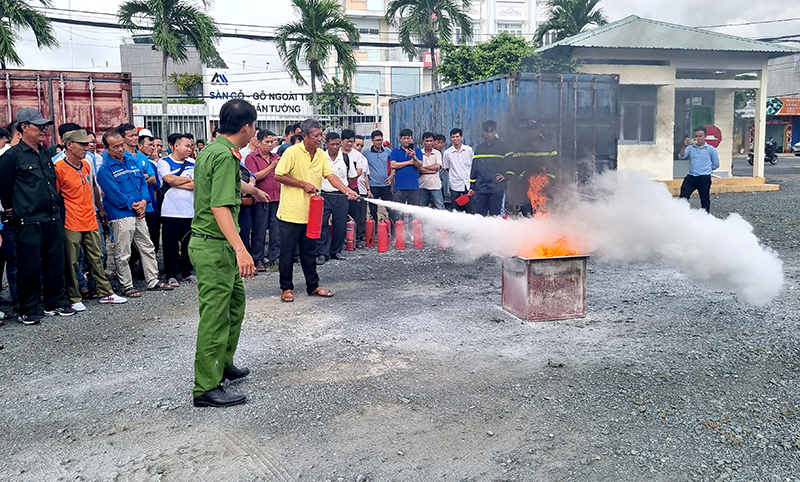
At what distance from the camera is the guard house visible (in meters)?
20.6

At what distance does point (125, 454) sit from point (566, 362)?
10.6 ft

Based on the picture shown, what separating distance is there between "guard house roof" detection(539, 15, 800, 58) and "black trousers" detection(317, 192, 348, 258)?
1226cm

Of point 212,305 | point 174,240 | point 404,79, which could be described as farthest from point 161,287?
point 404,79

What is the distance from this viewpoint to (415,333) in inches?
239

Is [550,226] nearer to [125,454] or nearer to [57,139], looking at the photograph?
[125,454]

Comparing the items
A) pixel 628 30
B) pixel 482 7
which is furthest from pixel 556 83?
pixel 482 7

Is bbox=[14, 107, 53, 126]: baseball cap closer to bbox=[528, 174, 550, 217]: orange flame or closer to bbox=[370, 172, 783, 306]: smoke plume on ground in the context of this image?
bbox=[370, 172, 783, 306]: smoke plume on ground

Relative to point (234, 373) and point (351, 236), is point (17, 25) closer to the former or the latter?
point (351, 236)

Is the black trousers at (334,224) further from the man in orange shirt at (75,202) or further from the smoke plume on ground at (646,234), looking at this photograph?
the man in orange shirt at (75,202)

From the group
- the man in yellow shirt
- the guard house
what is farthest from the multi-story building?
the man in yellow shirt

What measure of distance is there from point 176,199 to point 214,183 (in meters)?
4.16

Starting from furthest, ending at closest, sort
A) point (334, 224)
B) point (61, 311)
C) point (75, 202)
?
point (334, 224) → point (75, 202) → point (61, 311)

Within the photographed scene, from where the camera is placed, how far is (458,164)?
1133 cm

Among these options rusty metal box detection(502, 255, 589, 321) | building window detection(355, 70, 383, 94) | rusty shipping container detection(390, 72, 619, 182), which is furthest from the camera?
building window detection(355, 70, 383, 94)
